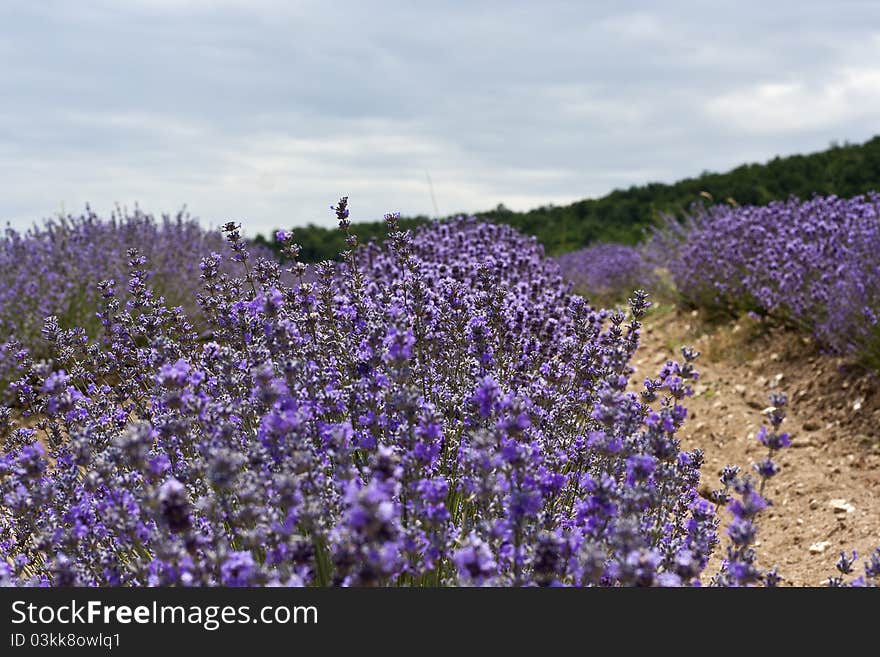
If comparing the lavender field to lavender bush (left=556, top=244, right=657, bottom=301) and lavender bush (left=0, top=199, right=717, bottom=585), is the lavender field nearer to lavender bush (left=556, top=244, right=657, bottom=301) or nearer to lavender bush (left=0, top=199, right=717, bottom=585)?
lavender bush (left=0, top=199, right=717, bottom=585)

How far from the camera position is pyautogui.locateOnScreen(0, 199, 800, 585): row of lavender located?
6.26ft

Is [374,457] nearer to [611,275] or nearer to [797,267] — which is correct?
[797,267]

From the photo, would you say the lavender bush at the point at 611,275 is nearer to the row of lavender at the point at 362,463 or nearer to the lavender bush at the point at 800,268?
the lavender bush at the point at 800,268

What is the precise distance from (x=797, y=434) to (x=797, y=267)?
1.86 metres

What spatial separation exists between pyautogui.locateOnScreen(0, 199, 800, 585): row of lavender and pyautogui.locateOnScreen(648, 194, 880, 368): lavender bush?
332cm

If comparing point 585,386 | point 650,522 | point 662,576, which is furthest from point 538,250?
point 662,576

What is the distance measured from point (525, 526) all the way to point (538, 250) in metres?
6.37

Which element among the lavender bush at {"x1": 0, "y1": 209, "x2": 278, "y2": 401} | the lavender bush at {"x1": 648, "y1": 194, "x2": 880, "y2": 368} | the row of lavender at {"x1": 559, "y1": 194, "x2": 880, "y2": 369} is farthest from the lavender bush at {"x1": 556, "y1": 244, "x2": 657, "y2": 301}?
the lavender bush at {"x1": 0, "y1": 209, "x2": 278, "y2": 401}

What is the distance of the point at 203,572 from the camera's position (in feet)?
5.92

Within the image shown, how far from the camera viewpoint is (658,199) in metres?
18.6

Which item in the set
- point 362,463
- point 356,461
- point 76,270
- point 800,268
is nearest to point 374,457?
point 362,463

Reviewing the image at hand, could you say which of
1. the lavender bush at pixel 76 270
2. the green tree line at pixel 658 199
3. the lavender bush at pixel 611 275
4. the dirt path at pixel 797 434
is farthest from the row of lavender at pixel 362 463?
the green tree line at pixel 658 199

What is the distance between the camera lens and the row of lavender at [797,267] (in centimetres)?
616

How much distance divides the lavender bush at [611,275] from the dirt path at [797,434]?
2.91 metres
